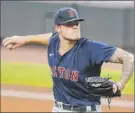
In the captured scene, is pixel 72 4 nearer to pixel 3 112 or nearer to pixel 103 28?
pixel 103 28

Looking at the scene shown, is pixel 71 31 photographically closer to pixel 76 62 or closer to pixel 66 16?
pixel 66 16

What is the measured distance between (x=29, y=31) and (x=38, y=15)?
0.86 m

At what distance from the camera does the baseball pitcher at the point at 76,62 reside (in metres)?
4.07

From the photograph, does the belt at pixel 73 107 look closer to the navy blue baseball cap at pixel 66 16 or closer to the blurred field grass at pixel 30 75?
the navy blue baseball cap at pixel 66 16

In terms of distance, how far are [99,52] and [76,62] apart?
24cm

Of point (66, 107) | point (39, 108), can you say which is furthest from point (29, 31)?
point (66, 107)

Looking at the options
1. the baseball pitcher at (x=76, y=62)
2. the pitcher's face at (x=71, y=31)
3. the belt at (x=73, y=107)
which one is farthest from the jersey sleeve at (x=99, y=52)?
the belt at (x=73, y=107)

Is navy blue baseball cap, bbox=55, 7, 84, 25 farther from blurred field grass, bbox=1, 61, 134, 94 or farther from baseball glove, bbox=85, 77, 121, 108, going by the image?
blurred field grass, bbox=1, 61, 134, 94

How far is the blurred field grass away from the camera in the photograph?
12.7m


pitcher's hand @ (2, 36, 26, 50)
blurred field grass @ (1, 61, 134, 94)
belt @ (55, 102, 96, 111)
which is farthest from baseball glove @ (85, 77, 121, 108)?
blurred field grass @ (1, 61, 134, 94)

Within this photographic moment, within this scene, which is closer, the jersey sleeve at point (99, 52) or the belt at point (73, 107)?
the jersey sleeve at point (99, 52)

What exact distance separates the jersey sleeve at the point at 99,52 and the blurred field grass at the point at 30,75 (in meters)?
7.63

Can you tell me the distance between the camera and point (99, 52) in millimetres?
4094

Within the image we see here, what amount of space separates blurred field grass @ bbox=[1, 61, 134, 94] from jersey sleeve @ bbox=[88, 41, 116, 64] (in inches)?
300
